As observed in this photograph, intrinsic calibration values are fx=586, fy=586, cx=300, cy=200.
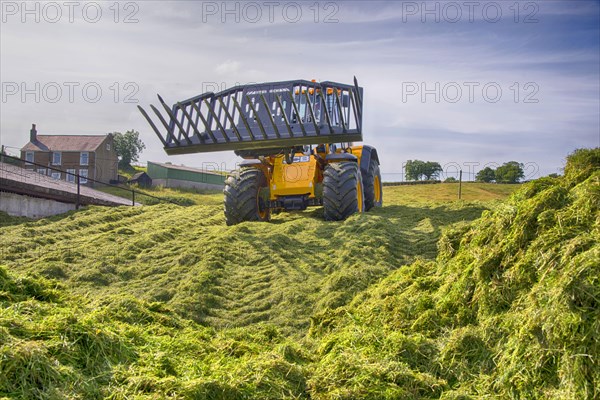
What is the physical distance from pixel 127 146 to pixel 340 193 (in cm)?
5264

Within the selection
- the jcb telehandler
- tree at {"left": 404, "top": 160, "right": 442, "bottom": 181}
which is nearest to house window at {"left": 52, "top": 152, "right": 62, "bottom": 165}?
tree at {"left": 404, "top": 160, "right": 442, "bottom": 181}

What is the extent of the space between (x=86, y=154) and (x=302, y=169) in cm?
3758

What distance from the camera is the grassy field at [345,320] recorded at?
428 cm

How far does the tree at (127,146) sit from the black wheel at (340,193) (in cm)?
4881

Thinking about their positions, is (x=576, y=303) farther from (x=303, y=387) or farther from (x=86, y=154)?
(x=86, y=154)

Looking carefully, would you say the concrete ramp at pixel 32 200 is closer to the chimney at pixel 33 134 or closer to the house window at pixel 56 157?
the house window at pixel 56 157

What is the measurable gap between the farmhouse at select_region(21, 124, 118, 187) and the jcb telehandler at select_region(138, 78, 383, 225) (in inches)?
1387

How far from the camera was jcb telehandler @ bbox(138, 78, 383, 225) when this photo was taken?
11.7 meters

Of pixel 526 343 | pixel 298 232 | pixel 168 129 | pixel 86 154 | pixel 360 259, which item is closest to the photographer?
pixel 526 343

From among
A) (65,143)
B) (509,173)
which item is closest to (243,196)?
(509,173)

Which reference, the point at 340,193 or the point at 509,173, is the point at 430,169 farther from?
the point at 340,193

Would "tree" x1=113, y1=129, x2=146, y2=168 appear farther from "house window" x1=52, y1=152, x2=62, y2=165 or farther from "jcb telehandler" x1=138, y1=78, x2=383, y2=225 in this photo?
"jcb telehandler" x1=138, y1=78, x2=383, y2=225

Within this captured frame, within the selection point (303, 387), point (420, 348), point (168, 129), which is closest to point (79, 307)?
point (303, 387)

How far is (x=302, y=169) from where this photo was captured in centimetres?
1248
